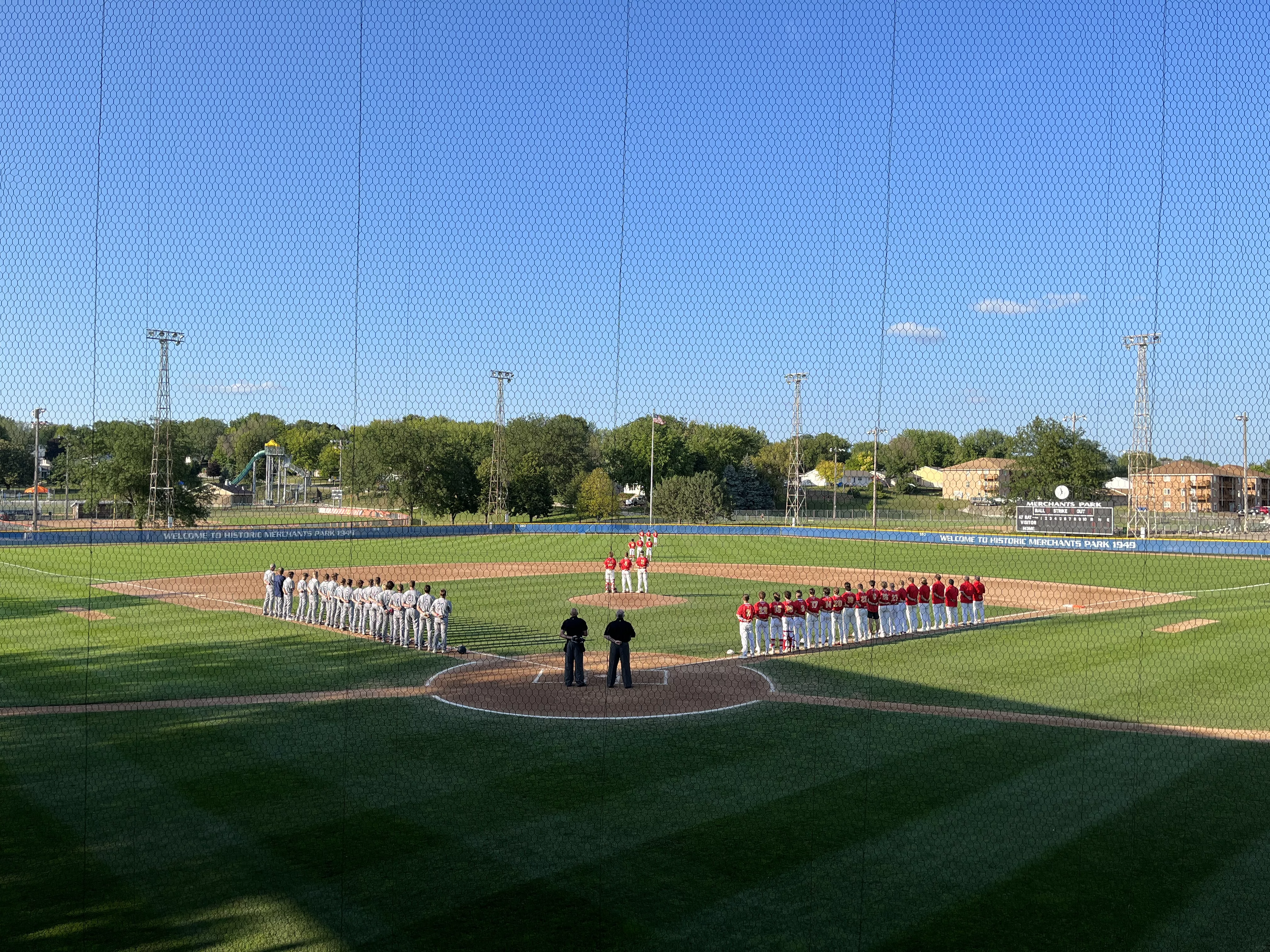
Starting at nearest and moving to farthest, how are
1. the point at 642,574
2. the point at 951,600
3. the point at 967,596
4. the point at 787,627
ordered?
1. the point at 787,627
2. the point at 951,600
3. the point at 967,596
4. the point at 642,574

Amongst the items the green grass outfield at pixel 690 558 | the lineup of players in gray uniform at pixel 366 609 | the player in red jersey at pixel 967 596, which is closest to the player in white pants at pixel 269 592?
the lineup of players in gray uniform at pixel 366 609

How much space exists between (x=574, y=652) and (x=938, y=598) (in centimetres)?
1000

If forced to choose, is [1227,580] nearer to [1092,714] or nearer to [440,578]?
[1092,714]

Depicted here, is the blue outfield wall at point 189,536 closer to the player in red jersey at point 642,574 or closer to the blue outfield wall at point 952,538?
the blue outfield wall at point 952,538

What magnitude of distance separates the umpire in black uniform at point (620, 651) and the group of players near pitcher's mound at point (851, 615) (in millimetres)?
3536

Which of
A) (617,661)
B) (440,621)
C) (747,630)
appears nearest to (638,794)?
(617,661)

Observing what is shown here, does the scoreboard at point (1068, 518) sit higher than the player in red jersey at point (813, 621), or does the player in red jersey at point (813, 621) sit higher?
the scoreboard at point (1068, 518)

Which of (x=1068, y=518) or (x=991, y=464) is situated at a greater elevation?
(x=991, y=464)

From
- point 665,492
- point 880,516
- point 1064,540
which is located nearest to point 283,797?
point 1064,540

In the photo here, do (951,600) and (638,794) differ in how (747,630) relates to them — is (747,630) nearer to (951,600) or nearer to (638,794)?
(951,600)

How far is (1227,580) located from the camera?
3173cm

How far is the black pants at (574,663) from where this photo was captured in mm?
14258

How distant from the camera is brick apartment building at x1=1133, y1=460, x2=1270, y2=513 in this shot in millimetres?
45500

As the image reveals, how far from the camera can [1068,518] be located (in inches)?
1794
